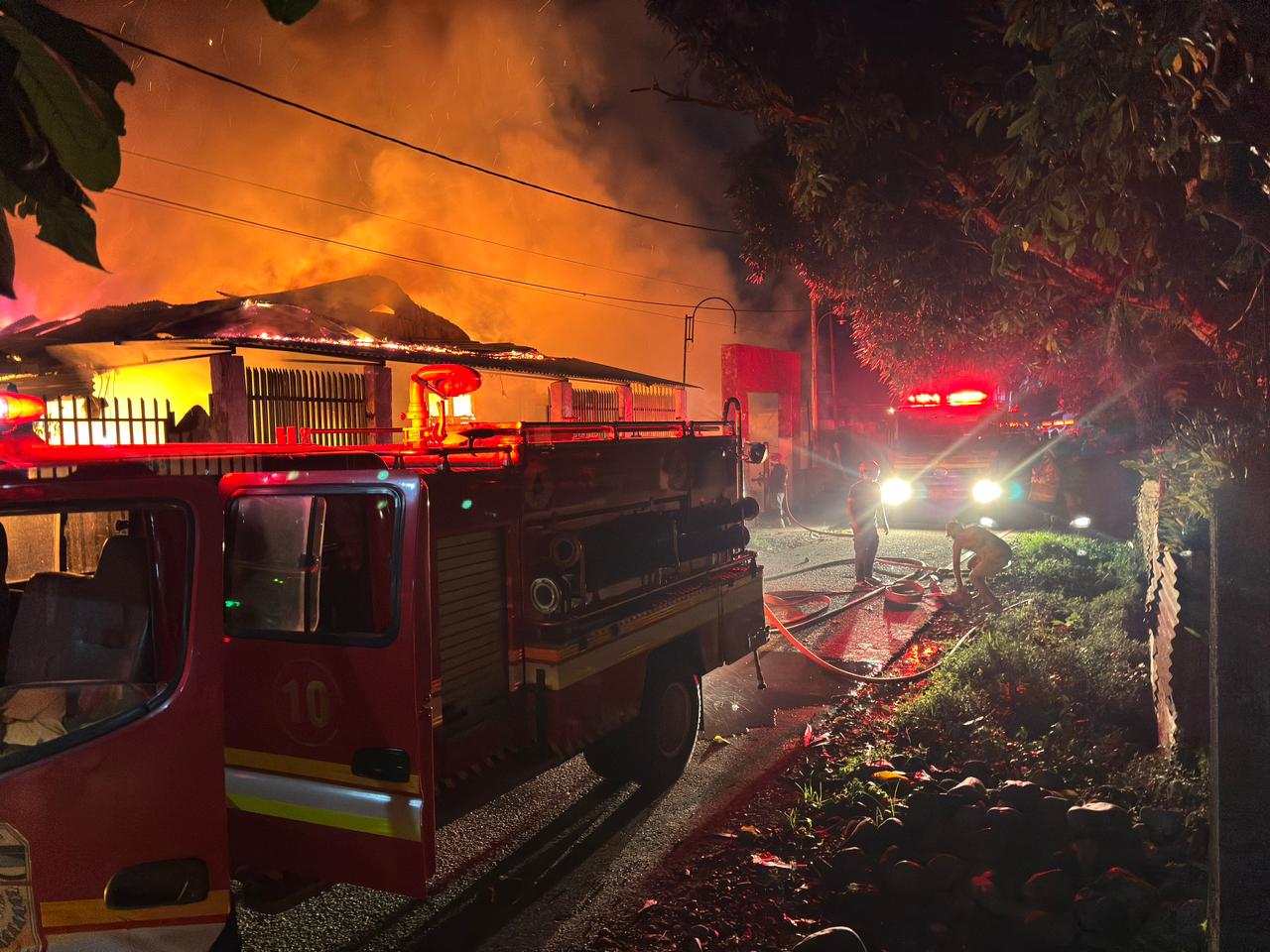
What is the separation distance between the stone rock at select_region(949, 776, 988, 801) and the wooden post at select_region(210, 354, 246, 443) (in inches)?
391

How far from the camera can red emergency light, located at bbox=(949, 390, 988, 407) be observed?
1548cm

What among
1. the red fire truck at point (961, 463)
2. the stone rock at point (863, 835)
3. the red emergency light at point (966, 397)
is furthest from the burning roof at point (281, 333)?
the stone rock at point (863, 835)

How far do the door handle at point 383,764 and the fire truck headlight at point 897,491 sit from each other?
14892mm

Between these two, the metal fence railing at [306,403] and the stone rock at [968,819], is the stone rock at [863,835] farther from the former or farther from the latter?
the metal fence railing at [306,403]

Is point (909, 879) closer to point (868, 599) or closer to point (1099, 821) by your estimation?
point (1099, 821)

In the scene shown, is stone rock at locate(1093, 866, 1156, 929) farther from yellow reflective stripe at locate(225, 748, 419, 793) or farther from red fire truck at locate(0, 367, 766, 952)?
yellow reflective stripe at locate(225, 748, 419, 793)

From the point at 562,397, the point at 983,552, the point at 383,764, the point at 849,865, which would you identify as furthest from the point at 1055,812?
the point at 562,397

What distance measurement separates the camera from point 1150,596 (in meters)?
6.88

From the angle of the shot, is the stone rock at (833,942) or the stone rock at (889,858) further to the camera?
the stone rock at (889,858)

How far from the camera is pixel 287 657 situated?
3.22m

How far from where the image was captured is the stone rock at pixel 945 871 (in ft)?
12.8

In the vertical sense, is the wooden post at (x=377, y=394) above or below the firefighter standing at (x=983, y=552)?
above

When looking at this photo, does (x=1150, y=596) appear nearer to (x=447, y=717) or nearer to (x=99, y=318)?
(x=447, y=717)

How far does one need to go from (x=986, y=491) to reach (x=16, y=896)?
54.9 ft
